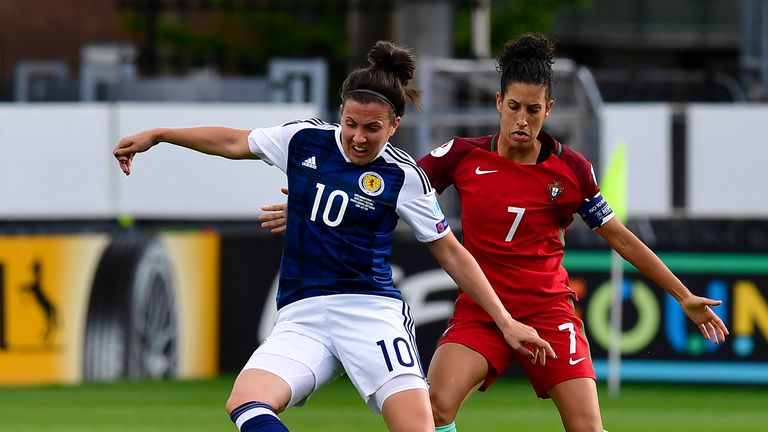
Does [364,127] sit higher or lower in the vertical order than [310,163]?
higher

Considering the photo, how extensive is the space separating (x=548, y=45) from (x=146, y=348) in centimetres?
736

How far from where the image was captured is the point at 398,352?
6477 millimetres

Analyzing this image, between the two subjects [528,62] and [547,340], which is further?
[547,340]

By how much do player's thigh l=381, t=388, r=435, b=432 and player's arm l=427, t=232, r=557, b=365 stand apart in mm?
457

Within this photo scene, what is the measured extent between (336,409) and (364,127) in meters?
6.55

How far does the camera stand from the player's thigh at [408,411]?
629 cm

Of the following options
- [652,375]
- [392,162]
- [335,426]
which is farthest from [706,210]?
[392,162]

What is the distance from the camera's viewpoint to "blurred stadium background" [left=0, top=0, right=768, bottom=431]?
13430 mm

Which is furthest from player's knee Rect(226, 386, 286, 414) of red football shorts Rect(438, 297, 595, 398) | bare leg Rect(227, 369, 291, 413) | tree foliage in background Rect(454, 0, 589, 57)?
tree foliage in background Rect(454, 0, 589, 57)

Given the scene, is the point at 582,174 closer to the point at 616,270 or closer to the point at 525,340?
the point at 525,340

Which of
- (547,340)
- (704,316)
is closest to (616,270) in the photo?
(704,316)

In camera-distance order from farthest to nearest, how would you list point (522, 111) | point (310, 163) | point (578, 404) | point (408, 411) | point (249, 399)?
point (578, 404) < point (522, 111) < point (310, 163) < point (408, 411) < point (249, 399)

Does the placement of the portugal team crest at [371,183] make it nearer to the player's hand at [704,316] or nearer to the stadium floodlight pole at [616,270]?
the player's hand at [704,316]

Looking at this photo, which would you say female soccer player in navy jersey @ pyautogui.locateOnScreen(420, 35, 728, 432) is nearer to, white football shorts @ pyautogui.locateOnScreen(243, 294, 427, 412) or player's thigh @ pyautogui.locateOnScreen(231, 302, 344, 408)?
white football shorts @ pyautogui.locateOnScreen(243, 294, 427, 412)
